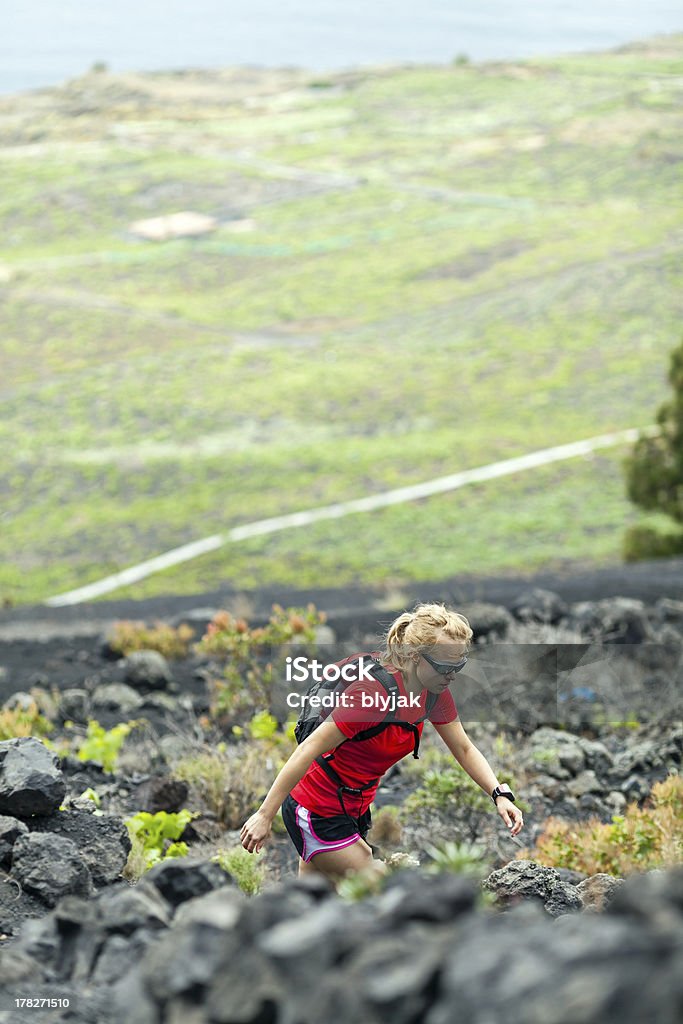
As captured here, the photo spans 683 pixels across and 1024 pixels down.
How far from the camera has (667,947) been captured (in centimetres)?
204

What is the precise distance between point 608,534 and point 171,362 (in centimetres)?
1867

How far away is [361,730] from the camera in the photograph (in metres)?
4.30

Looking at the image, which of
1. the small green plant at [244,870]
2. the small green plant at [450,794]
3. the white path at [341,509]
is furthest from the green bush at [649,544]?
the small green plant at [244,870]

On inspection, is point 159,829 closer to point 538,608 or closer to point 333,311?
point 538,608

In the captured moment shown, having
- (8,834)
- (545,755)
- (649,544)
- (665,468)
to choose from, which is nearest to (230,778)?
(8,834)

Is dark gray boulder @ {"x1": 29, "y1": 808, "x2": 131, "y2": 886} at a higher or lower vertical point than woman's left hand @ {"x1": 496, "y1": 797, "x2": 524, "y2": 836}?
lower

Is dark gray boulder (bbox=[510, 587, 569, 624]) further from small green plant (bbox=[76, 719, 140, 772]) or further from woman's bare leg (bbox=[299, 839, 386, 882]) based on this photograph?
woman's bare leg (bbox=[299, 839, 386, 882])

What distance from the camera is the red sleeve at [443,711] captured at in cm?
449

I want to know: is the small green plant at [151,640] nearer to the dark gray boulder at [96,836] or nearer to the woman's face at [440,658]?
the dark gray boulder at [96,836]

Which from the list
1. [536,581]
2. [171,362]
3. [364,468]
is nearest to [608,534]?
[364,468]

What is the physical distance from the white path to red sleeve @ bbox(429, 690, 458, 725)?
1728cm

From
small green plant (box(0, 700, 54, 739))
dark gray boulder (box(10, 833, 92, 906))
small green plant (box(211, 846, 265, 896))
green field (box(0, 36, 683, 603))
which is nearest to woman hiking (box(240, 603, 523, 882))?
small green plant (box(211, 846, 265, 896))

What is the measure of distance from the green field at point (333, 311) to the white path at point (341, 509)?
1.59 ft

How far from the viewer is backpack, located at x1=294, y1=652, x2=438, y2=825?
4.32 metres
